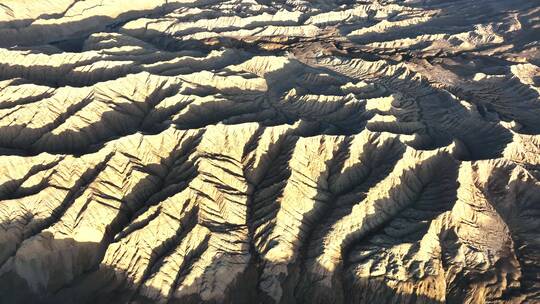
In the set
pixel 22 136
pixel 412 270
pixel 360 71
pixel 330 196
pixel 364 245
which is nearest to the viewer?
pixel 412 270

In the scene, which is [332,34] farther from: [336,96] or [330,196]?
[330,196]

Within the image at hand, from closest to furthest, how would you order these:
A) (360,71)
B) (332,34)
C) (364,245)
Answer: (364,245) → (360,71) → (332,34)

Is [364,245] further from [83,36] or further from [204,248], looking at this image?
[83,36]

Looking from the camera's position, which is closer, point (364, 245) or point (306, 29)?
point (364, 245)

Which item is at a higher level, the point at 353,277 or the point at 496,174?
the point at 496,174

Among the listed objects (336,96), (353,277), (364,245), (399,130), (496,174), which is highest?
(336,96)

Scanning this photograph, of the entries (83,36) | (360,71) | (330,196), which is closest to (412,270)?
(330,196)

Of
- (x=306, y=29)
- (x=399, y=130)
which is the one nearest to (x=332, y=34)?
(x=306, y=29)
